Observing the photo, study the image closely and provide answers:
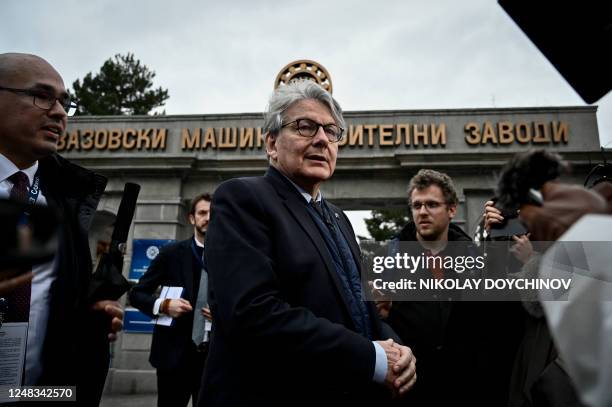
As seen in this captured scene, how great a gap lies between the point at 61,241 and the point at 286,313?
118 cm

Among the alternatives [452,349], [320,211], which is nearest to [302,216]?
[320,211]

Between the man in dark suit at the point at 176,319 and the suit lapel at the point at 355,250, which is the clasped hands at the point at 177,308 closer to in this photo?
the man in dark suit at the point at 176,319

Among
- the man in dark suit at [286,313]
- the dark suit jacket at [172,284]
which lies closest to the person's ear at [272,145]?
the man in dark suit at [286,313]

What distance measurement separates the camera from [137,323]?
8.55 m

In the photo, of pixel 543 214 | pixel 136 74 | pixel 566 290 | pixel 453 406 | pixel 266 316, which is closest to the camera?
pixel 543 214

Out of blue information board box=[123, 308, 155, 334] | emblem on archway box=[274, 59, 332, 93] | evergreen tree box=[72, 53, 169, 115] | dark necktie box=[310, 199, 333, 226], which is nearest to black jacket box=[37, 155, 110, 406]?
dark necktie box=[310, 199, 333, 226]

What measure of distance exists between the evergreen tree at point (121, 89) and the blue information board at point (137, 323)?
20.7 metres

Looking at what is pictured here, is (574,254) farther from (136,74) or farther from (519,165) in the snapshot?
(136,74)

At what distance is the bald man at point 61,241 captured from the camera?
71.1 inches

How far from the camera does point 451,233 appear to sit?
10.6 ft

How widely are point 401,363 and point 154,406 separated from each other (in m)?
6.85

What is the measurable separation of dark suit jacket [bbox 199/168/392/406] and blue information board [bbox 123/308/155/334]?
25.2 feet

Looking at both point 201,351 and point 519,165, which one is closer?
point 519,165

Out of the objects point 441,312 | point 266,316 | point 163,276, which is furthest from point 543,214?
point 163,276
